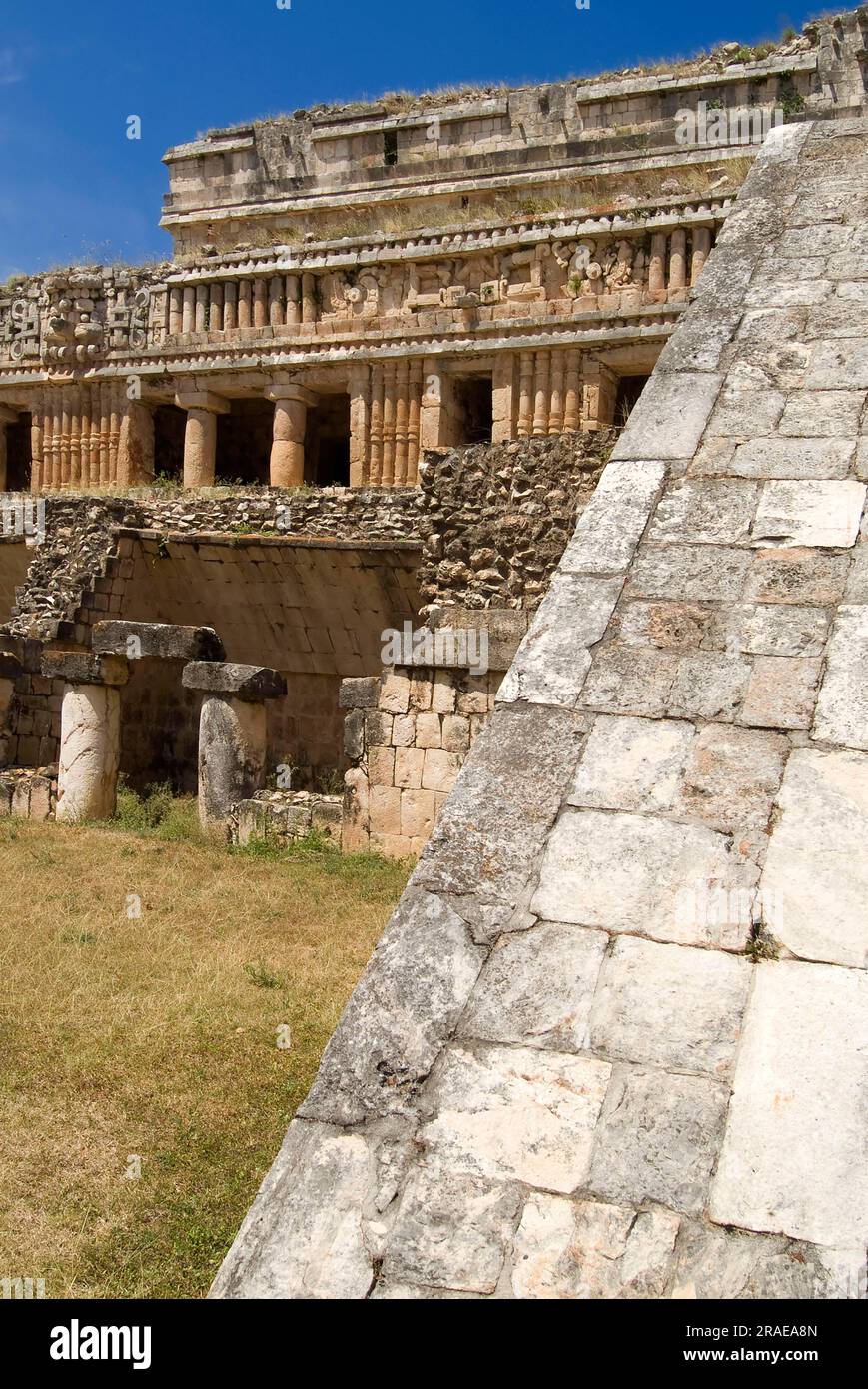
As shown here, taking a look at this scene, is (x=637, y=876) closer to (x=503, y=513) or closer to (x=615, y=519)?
(x=615, y=519)

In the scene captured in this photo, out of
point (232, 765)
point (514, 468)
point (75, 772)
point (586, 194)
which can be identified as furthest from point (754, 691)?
point (586, 194)

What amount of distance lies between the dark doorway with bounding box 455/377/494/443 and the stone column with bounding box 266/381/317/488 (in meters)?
2.34

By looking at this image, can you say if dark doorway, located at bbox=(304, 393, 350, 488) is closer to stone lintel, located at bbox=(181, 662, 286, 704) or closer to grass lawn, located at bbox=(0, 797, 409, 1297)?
stone lintel, located at bbox=(181, 662, 286, 704)

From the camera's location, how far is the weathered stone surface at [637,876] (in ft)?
8.93

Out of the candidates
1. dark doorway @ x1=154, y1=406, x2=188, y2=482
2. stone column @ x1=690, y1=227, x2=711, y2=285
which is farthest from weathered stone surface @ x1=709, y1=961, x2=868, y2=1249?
dark doorway @ x1=154, y1=406, x2=188, y2=482

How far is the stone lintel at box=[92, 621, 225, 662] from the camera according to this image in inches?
484

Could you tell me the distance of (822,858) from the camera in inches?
108

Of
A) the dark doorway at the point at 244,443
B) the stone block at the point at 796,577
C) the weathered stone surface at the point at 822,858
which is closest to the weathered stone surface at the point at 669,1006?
the weathered stone surface at the point at 822,858

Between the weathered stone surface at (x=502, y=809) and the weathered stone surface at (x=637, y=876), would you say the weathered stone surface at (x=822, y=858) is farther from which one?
the weathered stone surface at (x=502, y=809)

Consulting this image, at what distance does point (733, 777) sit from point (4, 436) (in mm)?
19993

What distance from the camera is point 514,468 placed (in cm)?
1018

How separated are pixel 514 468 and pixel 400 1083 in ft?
26.8
